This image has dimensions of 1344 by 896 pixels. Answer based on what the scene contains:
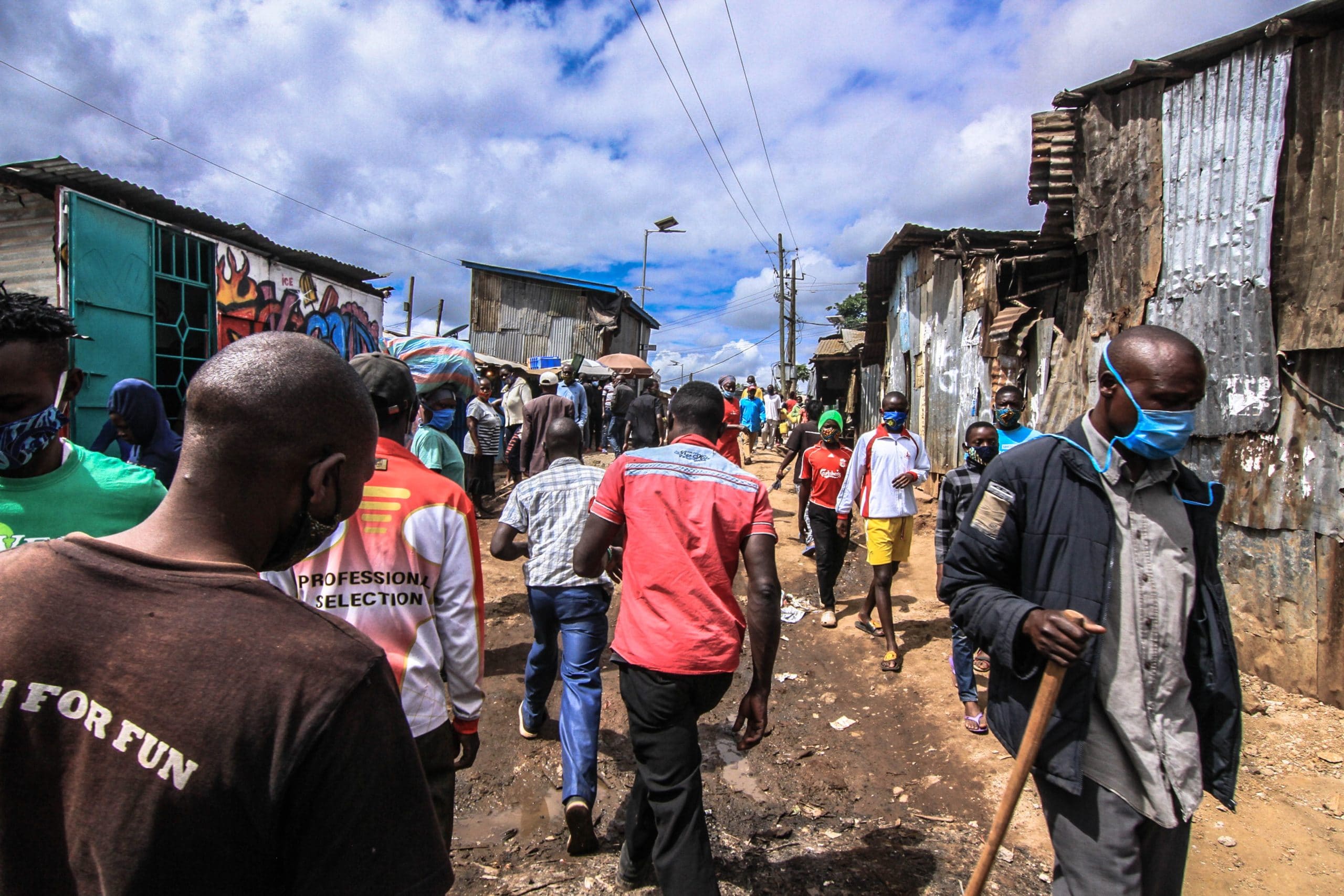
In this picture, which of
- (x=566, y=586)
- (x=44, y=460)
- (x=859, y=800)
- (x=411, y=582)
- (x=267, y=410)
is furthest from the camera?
(x=859, y=800)

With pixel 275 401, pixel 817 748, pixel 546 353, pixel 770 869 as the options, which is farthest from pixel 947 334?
pixel 546 353

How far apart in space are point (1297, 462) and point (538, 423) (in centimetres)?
687

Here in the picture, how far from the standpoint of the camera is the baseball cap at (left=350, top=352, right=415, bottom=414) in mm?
2344

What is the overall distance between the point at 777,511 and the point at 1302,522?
7477 millimetres

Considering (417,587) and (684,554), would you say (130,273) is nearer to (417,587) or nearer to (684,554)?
(417,587)

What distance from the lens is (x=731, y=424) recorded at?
9.32 m

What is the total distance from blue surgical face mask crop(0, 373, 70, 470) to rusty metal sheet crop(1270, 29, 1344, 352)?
19.5ft

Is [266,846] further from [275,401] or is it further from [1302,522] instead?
[1302,522]

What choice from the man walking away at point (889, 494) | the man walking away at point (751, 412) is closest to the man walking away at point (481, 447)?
the man walking away at point (889, 494)

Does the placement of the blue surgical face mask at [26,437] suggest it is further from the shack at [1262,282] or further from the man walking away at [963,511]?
the shack at [1262,282]

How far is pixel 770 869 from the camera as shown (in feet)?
10.3

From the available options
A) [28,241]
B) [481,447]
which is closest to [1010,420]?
[481,447]

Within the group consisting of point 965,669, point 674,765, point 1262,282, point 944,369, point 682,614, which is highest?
point 1262,282

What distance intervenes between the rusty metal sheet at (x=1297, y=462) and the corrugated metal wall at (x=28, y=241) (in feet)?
30.4
